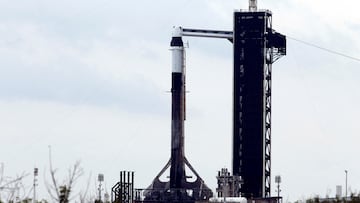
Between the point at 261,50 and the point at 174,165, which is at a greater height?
the point at 261,50

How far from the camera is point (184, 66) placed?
124m

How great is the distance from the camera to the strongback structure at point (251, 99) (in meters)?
116

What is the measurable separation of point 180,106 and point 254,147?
37.4ft

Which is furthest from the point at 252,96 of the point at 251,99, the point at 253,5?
the point at 253,5

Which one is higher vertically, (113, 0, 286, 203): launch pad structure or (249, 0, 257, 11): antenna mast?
(249, 0, 257, 11): antenna mast

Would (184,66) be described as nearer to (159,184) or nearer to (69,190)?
(159,184)

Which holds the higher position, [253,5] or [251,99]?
[253,5]

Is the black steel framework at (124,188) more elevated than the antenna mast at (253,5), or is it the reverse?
the antenna mast at (253,5)

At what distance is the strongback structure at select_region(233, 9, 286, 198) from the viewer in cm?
11581

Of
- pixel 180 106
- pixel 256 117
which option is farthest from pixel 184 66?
pixel 256 117

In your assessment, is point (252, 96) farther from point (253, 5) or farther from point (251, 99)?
point (253, 5)

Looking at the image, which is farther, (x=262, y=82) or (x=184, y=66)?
(x=184, y=66)

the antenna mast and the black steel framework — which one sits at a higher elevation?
the antenna mast

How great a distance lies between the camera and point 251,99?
117m
